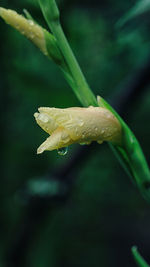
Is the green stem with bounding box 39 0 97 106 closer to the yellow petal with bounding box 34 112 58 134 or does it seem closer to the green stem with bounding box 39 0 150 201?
the green stem with bounding box 39 0 150 201

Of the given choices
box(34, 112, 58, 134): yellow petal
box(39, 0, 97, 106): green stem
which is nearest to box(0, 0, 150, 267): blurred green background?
box(39, 0, 97, 106): green stem

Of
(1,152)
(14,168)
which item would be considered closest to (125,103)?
(1,152)

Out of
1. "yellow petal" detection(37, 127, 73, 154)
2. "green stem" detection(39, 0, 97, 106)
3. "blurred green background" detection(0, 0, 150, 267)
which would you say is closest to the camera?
"yellow petal" detection(37, 127, 73, 154)

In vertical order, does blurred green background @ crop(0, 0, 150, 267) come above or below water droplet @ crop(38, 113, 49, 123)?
below

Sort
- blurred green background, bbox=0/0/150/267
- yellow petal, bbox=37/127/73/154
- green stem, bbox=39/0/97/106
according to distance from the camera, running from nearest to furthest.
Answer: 1. yellow petal, bbox=37/127/73/154
2. green stem, bbox=39/0/97/106
3. blurred green background, bbox=0/0/150/267

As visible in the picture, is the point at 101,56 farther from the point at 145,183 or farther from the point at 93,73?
the point at 145,183

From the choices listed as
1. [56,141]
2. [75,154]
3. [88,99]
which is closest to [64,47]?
[88,99]

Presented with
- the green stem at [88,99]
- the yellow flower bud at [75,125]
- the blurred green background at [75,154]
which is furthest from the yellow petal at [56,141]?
the blurred green background at [75,154]
